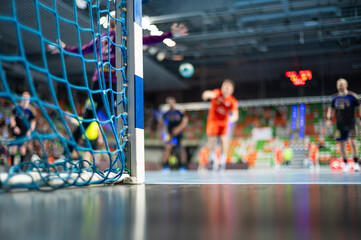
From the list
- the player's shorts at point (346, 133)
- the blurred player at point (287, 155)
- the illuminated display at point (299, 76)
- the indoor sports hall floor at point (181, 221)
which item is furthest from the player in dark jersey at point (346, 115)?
the blurred player at point (287, 155)

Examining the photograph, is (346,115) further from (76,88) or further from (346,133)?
(76,88)

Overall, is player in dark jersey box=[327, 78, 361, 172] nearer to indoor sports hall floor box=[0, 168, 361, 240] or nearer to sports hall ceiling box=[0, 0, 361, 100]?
sports hall ceiling box=[0, 0, 361, 100]

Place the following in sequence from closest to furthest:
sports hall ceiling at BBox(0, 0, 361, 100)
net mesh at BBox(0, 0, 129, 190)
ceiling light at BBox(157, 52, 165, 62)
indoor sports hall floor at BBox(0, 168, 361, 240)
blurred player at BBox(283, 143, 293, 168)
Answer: indoor sports hall floor at BBox(0, 168, 361, 240) < net mesh at BBox(0, 0, 129, 190) < sports hall ceiling at BBox(0, 0, 361, 100) < ceiling light at BBox(157, 52, 165, 62) < blurred player at BBox(283, 143, 293, 168)

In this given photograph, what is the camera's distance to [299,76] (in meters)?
9.70

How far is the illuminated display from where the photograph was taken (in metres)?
9.31

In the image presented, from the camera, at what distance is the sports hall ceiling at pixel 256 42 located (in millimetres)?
6035

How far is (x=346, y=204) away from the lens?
100 cm

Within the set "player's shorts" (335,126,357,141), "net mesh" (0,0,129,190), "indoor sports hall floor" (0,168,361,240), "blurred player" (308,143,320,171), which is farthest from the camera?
"blurred player" (308,143,320,171)

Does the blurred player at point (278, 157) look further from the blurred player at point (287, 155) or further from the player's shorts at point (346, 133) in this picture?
the player's shorts at point (346, 133)

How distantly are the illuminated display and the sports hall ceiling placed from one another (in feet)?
0.58

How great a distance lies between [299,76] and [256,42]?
189 centimetres

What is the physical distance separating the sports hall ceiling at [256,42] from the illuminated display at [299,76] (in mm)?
178

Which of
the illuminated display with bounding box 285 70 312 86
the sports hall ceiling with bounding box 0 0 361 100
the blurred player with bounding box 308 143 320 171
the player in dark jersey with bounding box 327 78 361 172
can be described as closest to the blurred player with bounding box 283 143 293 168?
the blurred player with bounding box 308 143 320 171

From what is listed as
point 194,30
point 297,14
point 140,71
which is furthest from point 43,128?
point 140,71
